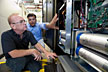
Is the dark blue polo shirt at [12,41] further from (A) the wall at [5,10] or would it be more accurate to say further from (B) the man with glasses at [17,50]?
(A) the wall at [5,10]

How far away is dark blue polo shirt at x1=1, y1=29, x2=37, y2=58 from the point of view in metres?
1.22

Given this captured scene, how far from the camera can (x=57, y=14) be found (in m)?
1.30

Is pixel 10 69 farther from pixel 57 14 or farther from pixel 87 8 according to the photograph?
pixel 87 8

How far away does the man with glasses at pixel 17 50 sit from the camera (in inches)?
48.0

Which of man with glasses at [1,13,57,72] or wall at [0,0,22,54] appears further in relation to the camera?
wall at [0,0,22,54]

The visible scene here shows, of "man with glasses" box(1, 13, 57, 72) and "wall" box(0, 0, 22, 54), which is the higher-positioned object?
"wall" box(0, 0, 22, 54)

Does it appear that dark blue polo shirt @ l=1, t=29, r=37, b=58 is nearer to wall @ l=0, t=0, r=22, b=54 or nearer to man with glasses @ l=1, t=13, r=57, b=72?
man with glasses @ l=1, t=13, r=57, b=72

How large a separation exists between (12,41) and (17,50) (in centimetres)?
14

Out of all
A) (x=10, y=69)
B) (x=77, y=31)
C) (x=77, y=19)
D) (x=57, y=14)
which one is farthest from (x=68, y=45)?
(x=10, y=69)

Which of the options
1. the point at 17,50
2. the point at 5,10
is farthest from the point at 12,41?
the point at 5,10

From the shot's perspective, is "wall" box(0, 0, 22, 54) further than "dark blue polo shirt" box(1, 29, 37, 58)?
Yes

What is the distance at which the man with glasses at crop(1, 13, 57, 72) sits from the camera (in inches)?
48.0

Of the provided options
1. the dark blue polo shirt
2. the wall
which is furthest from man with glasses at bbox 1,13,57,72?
the wall

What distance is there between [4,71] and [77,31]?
107cm
